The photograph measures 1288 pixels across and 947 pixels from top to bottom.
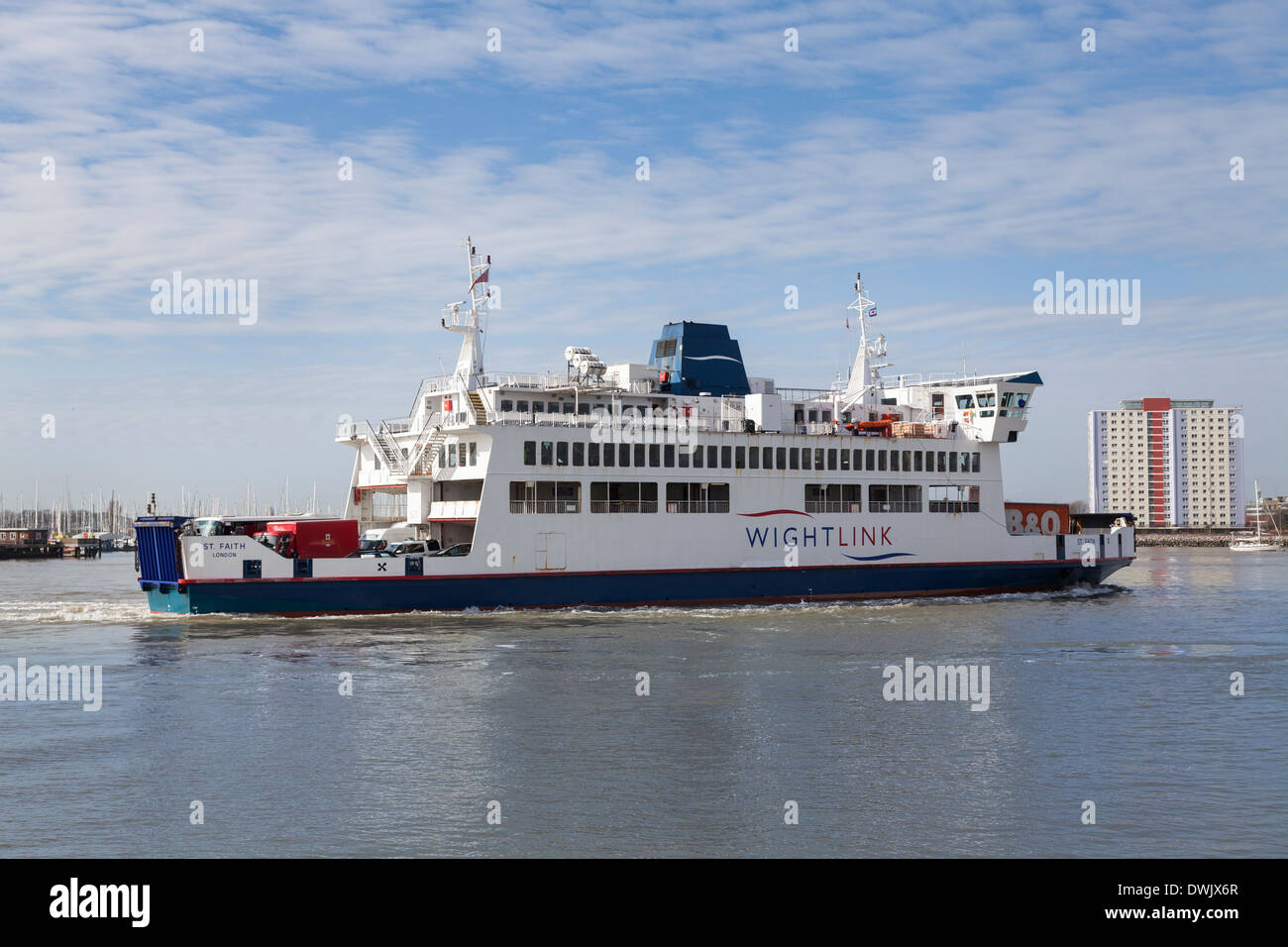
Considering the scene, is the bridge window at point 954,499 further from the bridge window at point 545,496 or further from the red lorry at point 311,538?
the red lorry at point 311,538

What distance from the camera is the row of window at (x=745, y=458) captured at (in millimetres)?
36844

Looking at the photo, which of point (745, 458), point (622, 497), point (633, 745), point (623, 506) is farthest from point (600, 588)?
point (633, 745)

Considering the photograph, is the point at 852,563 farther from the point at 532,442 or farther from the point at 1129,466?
the point at 1129,466

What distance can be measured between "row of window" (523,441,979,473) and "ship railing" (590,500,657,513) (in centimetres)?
127

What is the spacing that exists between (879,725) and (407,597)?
19.3 meters

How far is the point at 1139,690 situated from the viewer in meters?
22.5

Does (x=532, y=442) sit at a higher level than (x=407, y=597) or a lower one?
higher

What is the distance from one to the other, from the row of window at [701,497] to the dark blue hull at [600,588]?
2.20 metres

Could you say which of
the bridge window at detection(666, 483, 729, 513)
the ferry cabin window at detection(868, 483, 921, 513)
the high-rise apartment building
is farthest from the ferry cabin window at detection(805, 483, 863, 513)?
the high-rise apartment building

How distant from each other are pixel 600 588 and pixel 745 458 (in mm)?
7479

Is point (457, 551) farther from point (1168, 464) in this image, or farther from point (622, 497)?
point (1168, 464)

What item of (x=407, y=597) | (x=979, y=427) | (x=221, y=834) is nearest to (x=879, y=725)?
(x=221, y=834)

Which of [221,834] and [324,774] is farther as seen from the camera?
[324,774]

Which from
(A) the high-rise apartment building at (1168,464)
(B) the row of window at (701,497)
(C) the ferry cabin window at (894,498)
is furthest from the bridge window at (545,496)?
(A) the high-rise apartment building at (1168,464)
